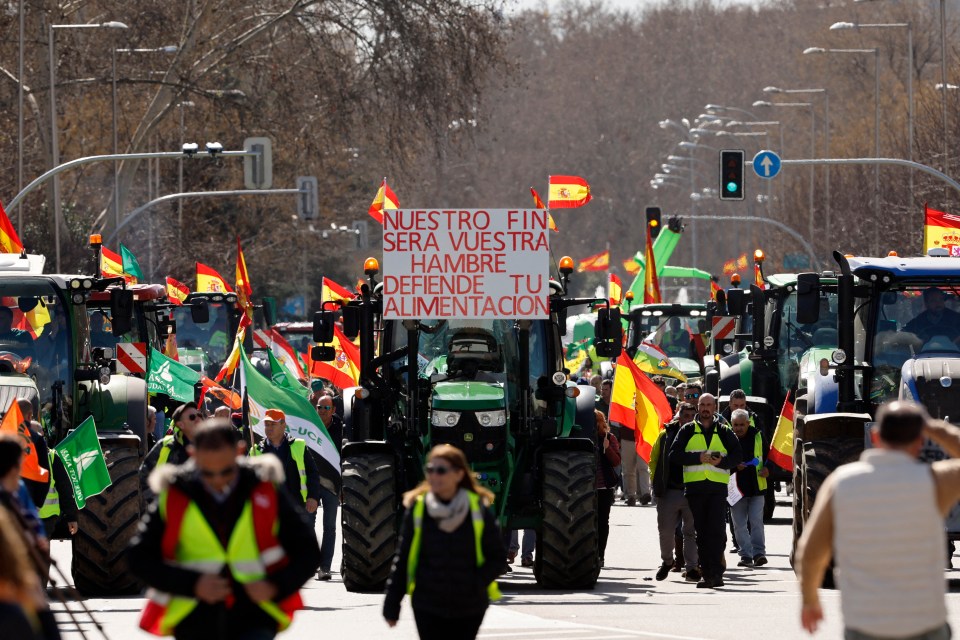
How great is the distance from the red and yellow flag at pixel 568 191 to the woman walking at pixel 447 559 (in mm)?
14217

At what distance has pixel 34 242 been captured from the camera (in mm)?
49375

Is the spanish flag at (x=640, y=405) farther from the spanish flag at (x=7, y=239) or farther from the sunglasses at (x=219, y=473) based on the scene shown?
the sunglasses at (x=219, y=473)

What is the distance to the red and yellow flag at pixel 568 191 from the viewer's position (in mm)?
24828

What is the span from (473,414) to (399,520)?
944 mm

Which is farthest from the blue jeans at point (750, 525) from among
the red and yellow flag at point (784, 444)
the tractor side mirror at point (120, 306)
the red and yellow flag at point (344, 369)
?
the red and yellow flag at point (344, 369)

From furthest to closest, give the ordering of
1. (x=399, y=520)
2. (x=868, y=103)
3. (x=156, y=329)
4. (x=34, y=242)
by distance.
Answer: (x=868, y=103)
(x=34, y=242)
(x=156, y=329)
(x=399, y=520)

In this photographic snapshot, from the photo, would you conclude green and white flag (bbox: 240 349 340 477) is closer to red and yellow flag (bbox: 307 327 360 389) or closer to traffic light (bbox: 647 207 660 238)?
red and yellow flag (bbox: 307 327 360 389)

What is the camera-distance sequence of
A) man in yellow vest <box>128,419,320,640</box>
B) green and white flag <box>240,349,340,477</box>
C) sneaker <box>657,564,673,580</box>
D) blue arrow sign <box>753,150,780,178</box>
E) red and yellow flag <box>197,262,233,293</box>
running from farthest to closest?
blue arrow sign <box>753,150,780,178</box> < red and yellow flag <box>197,262,233,293</box> < sneaker <box>657,564,673,580</box> < green and white flag <box>240,349,340,477</box> < man in yellow vest <box>128,419,320,640</box>

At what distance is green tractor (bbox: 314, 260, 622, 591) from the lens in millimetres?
16891

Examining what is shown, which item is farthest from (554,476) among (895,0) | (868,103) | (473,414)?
(895,0)

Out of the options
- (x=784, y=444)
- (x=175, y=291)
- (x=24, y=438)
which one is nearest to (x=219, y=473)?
(x=24, y=438)

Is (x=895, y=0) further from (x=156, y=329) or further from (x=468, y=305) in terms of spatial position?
(x=468, y=305)

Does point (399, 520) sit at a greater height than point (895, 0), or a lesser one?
lesser

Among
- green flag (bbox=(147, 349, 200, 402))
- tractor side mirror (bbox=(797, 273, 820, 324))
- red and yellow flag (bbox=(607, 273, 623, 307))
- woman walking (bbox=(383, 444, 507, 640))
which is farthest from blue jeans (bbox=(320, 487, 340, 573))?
red and yellow flag (bbox=(607, 273, 623, 307))
